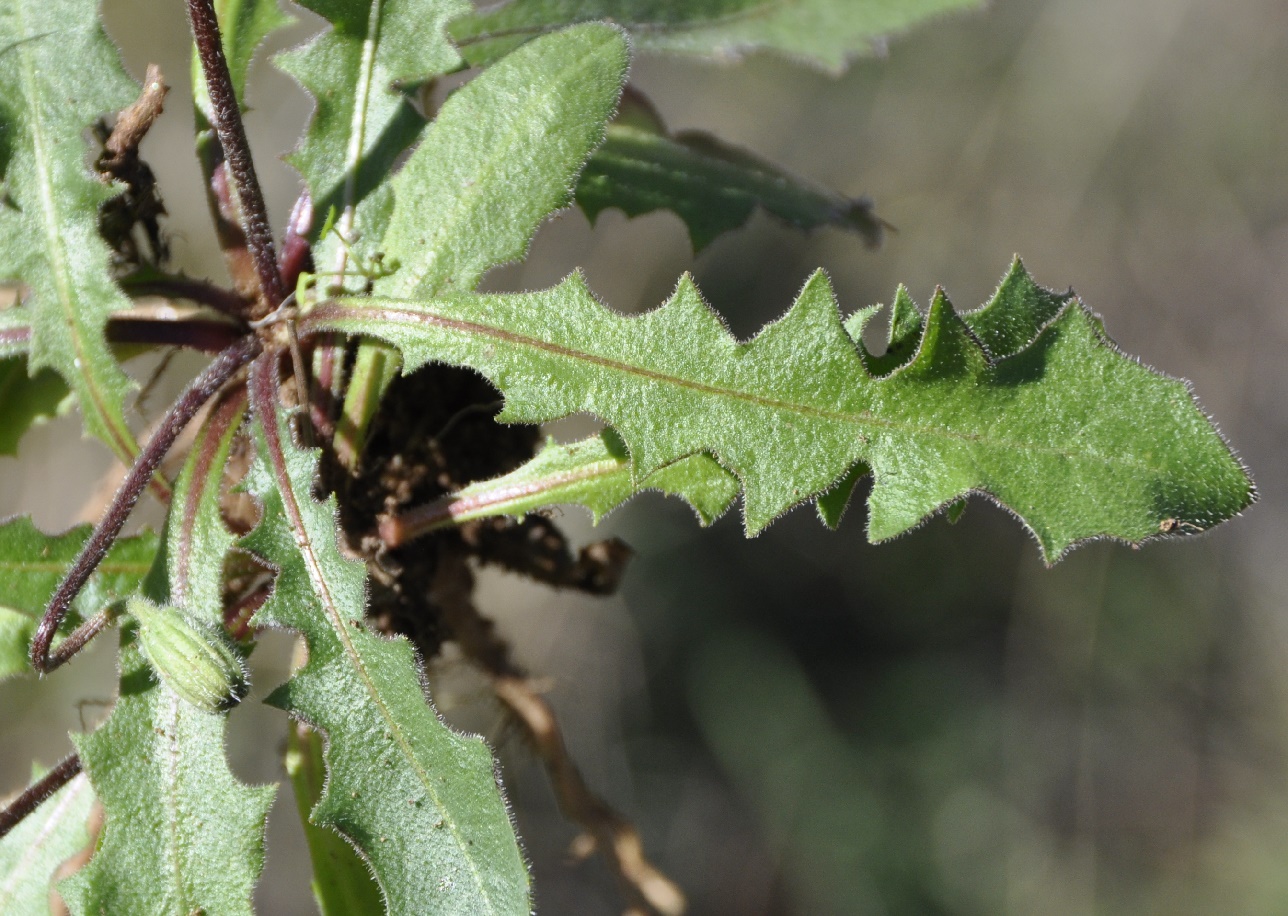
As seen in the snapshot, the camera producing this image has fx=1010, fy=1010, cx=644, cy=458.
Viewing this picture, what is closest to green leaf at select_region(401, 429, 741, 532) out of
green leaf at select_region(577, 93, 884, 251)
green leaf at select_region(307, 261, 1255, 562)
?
green leaf at select_region(307, 261, 1255, 562)

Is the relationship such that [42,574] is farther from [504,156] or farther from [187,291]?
[504,156]

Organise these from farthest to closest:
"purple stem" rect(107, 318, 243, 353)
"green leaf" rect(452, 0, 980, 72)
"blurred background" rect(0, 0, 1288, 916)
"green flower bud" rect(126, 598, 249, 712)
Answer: "blurred background" rect(0, 0, 1288, 916) → "green leaf" rect(452, 0, 980, 72) → "purple stem" rect(107, 318, 243, 353) → "green flower bud" rect(126, 598, 249, 712)

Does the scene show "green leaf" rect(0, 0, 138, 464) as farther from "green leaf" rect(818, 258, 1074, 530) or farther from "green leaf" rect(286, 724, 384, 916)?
"green leaf" rect(818, 258, 1074, 530)

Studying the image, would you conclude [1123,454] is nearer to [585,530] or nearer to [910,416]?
[910,416]

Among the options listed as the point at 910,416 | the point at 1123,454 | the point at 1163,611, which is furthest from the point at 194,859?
the point at 1163,611

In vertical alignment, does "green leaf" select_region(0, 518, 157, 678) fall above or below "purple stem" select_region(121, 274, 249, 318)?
below

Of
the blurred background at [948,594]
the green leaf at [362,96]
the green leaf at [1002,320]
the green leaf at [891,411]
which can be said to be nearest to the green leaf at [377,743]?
the green leaf at [891,411]
